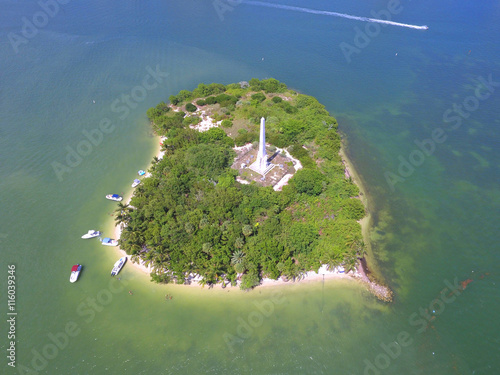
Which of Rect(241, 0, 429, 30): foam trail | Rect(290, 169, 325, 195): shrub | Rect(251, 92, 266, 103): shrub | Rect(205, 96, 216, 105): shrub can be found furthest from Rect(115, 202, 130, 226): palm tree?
Rect(241, 0, 429, 30): foam trail

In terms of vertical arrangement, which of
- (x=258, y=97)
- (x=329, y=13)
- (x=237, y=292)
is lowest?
(x=237, y=292)

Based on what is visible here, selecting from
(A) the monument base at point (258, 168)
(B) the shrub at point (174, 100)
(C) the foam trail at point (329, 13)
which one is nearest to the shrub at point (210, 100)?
(B) the shrub at point (174, 100)

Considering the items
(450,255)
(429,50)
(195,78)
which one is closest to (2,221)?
(195,78)

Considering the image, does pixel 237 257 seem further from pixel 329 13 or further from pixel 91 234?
pixel 329 13

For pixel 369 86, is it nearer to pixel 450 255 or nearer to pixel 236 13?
pixel 450 255

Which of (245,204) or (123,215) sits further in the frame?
(245,204)

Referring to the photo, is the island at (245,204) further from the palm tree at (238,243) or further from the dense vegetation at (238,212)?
the palm tree at (238,243)

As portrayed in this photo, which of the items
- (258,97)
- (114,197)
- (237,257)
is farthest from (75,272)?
(258,97)
